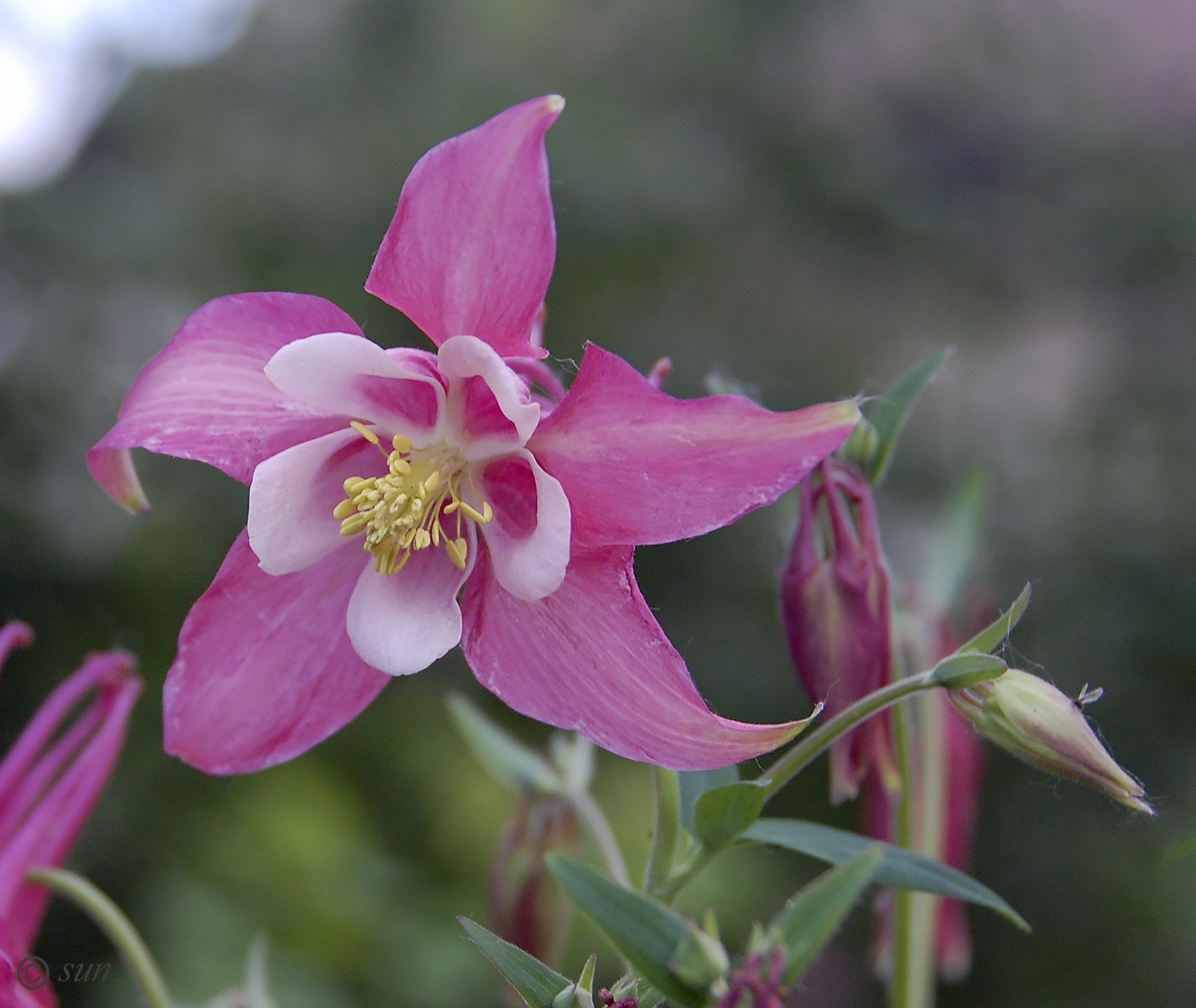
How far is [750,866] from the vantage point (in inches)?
93.6

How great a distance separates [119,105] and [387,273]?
3.17m

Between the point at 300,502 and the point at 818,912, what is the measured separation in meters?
0.37

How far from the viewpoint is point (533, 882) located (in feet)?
3.16

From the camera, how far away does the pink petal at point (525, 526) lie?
22.9 inches

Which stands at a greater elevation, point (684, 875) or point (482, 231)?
point (482, 231)

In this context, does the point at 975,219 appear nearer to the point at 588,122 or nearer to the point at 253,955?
the point at 588,122

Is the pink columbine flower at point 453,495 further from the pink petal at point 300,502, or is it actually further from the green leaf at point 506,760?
the green leaf at point 506,760

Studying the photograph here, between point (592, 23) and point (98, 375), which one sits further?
point (592, 23)

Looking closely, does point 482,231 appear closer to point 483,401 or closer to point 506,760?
point 483,401

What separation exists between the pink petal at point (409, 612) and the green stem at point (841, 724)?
191 millimetres

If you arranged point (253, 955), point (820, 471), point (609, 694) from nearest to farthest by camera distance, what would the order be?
point (609, 694) < point (820, 471) < point (253, 955)

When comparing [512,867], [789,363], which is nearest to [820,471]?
[512,867]

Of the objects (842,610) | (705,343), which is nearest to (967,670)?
(842,610)

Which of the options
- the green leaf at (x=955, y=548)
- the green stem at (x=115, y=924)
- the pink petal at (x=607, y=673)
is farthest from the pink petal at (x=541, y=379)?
the green leaf at (x=955, y=548)
